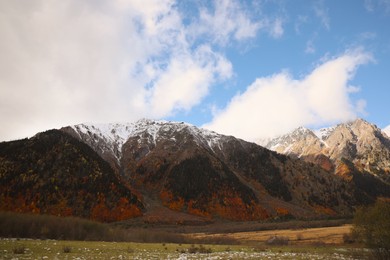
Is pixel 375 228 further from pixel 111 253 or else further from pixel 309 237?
pixel 309 237

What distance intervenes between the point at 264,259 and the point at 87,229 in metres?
56.2

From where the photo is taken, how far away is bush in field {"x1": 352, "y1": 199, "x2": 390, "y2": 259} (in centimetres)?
3725

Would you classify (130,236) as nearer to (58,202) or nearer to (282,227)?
(282,227)

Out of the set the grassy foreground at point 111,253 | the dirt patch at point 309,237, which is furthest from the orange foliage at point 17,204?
the grassy foreground at point 111,253

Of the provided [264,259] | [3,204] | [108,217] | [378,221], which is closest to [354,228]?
[378,221]

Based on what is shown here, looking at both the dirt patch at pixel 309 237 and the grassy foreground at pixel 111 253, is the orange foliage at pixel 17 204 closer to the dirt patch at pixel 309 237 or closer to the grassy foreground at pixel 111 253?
the dirt patch at pixel 309 237

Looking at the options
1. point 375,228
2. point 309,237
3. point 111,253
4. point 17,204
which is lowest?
point 309,237

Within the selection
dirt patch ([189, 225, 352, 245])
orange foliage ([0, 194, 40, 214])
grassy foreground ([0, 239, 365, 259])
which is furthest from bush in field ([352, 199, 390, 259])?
orange foliage ([0, 194, 40, 214])

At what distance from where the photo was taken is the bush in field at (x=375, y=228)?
37.2m

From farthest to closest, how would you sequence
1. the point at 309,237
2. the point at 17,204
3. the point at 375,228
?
the point at 17,204 → the point at 309,237 → the point at 375,228

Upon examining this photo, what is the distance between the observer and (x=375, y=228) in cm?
3828

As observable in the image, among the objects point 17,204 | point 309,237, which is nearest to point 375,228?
point 309,237

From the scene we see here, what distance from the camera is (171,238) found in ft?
305

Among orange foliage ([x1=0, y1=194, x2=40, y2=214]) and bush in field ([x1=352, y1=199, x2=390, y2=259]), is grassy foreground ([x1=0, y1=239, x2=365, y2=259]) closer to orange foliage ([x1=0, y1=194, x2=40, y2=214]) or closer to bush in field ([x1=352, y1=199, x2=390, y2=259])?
bush in field ([x1=352, y1=199, x2=390, y2=259])
